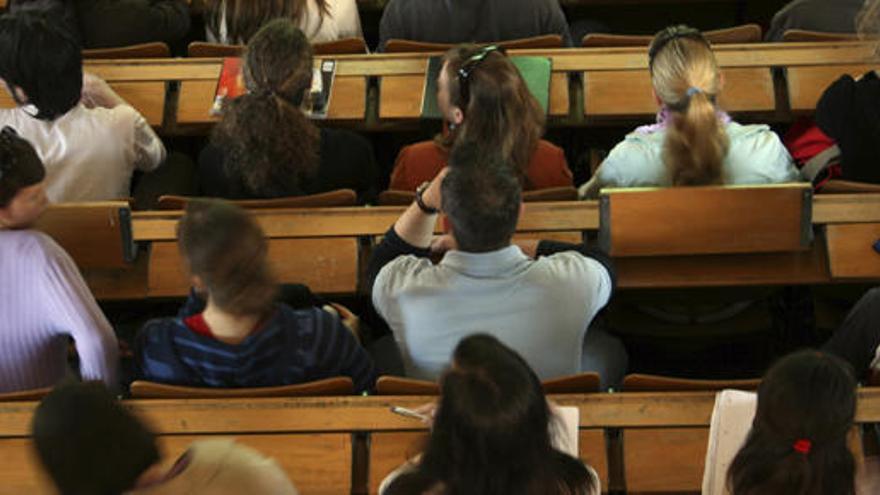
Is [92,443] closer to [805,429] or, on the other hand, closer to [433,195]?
[805,429]

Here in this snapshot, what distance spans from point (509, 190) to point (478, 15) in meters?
1.63

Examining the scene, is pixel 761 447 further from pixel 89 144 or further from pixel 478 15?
pixel 478 15

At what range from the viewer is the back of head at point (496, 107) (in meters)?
3.10

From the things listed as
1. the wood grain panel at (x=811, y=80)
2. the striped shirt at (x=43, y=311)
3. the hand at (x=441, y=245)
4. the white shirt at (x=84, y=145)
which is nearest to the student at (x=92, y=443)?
the striped shirt at (x=43, y=311)

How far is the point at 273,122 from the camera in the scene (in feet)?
10.2

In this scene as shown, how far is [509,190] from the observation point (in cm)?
253

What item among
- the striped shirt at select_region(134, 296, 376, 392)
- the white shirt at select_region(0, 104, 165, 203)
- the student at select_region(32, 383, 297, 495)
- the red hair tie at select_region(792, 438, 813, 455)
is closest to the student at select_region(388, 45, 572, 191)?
the striped shirt at select_region(134, 296, 376, 392)

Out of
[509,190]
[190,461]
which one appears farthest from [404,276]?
[190,461]

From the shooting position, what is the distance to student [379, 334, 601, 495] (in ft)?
5.89

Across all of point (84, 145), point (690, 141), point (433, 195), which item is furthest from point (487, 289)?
point (84, 145)

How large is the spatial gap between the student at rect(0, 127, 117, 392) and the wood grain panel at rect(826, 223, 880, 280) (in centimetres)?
168

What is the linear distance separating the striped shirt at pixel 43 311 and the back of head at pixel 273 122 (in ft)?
2.09

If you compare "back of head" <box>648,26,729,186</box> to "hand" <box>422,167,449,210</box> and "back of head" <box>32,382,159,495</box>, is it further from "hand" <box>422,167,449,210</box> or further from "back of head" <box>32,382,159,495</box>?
"back of head" <box>32,382,159,495</box>

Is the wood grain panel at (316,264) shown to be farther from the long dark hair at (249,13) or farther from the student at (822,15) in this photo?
the student at (822,15)
